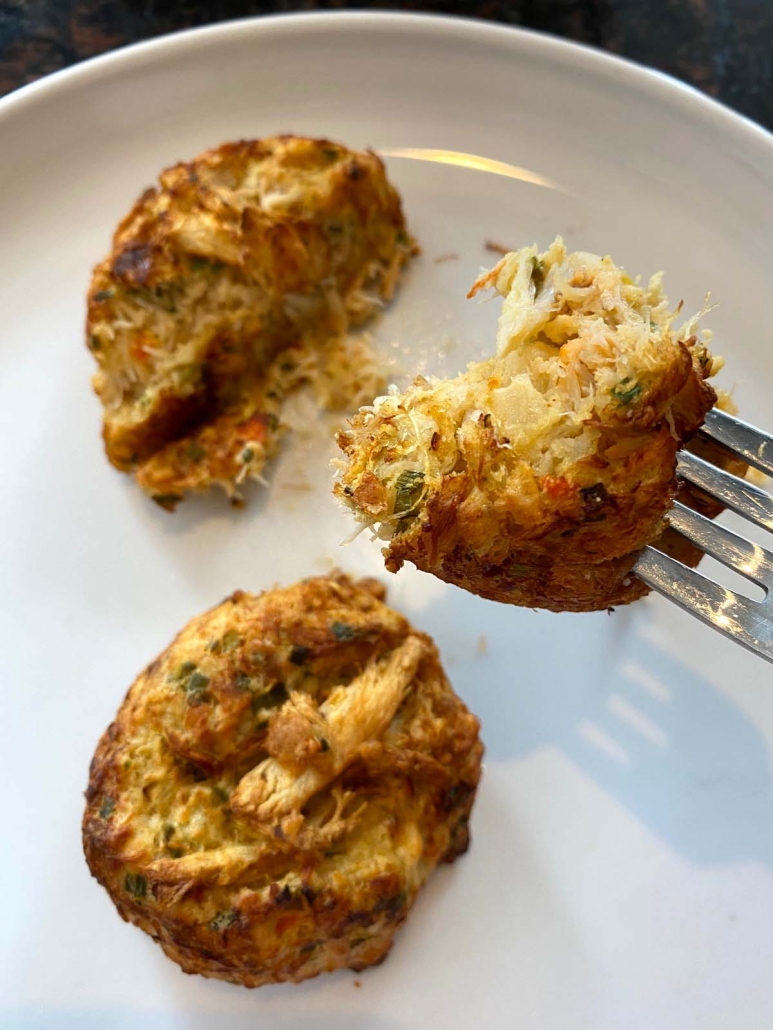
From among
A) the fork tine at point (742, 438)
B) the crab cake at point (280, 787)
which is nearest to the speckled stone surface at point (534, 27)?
the fork tine at point (742, 438)

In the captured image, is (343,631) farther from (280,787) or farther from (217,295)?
(217,295)

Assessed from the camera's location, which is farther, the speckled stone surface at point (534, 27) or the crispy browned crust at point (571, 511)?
the speckled stone surface at point (534, 27)

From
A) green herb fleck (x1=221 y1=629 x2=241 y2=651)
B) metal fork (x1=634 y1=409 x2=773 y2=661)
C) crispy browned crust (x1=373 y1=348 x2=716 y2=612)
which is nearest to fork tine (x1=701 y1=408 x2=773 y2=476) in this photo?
metal fork (x1=634 y1=409 x2=773 y2=661)

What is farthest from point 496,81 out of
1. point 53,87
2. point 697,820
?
point 697,820

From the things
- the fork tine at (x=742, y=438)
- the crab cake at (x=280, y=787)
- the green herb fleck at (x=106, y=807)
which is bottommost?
the green herb fleck at (x=106, y=807)

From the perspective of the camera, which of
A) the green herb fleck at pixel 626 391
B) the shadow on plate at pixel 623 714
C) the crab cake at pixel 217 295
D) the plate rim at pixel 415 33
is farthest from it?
the plate rim at pixel 415 33

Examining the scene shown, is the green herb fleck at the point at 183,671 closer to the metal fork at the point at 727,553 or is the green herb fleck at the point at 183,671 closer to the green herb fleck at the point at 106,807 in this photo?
the green herb fleck at the point at 106,807

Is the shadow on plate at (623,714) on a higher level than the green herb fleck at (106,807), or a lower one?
higher

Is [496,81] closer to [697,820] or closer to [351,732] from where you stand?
[351,732]
